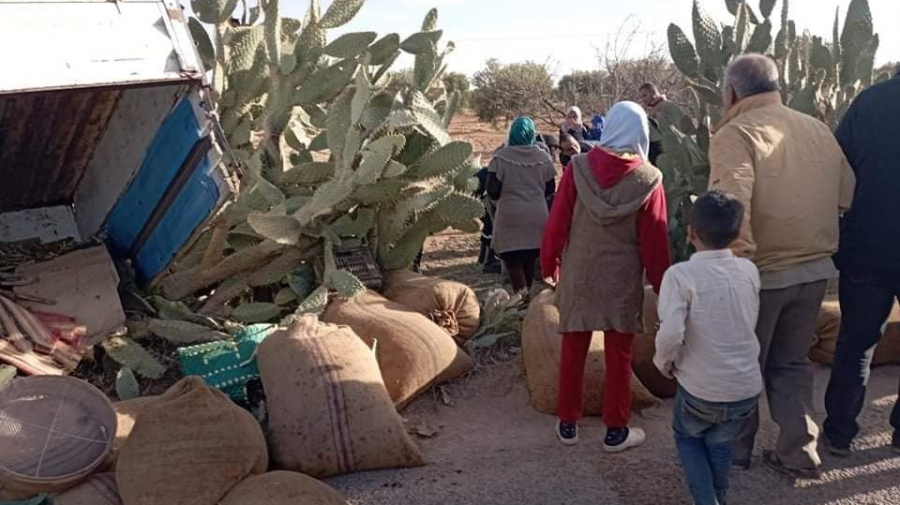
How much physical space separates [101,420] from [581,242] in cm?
234

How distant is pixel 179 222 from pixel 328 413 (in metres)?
2.07

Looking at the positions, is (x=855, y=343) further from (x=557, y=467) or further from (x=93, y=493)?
(x=93, y=493)

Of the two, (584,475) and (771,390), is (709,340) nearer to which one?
(771,390)

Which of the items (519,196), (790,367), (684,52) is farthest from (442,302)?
(684,52)

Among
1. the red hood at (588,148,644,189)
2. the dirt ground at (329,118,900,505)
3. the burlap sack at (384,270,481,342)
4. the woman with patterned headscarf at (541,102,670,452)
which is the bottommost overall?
the dirt ground at (329,118,900,505)

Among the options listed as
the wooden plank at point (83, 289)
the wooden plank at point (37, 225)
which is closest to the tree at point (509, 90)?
the wooden plank at point (37, 225)

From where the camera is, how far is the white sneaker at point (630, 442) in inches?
169

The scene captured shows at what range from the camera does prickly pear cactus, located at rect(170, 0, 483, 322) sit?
18.1 ft

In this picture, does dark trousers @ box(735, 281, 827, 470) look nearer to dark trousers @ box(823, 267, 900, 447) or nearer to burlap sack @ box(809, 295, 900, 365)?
dark trousers @ box(823, 267, 900, 447)

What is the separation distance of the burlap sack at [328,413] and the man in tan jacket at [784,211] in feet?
5.69

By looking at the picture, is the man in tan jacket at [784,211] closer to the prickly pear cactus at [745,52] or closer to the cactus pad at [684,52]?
the prickly pear cactus at [745,52]

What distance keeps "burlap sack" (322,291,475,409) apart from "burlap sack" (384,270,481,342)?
0.63ft

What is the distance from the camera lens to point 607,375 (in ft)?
14.1

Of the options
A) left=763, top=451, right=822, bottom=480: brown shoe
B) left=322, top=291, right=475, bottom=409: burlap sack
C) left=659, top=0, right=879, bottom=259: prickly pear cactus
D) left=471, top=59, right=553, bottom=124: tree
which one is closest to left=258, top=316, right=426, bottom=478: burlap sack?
left=322, top=291, right=475, bottom=409: burlap sack
